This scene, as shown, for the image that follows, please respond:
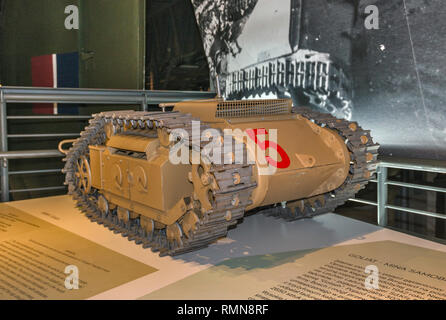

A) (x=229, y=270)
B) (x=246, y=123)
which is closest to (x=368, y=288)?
(x=229, y=270)

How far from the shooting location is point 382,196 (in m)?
5.65

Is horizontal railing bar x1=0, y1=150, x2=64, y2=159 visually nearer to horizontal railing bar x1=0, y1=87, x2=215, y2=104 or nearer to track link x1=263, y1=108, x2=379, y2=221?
horizontal railing bar x1=0, y1=87, x2=215, y2=104

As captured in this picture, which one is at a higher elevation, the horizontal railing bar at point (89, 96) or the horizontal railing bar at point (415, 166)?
the horizontal railing bar at point (89, 96)

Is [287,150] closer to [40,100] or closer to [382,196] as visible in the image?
[382,196]

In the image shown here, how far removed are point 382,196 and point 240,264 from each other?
84.9 inches

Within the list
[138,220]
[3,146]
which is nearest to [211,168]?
[138,220]

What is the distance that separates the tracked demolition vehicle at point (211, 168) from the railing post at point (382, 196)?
1.24 ft

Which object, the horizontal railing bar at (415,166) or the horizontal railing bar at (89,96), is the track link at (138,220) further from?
the horizontal railing bar at (415,166)

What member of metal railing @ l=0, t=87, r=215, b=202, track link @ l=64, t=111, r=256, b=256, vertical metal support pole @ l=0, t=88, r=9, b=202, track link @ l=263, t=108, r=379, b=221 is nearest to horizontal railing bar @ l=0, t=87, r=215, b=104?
metal railing @ l=0, t=87, r=215, b=202

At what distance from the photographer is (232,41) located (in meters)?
8.00

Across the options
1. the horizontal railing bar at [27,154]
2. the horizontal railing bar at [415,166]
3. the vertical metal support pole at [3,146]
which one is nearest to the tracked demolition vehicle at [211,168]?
the horizontal railing bar at [415,166]

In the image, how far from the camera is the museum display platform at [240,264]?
12.3 feet

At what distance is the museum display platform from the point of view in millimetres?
3746

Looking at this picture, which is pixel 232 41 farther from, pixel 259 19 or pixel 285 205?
pixel 285 205
